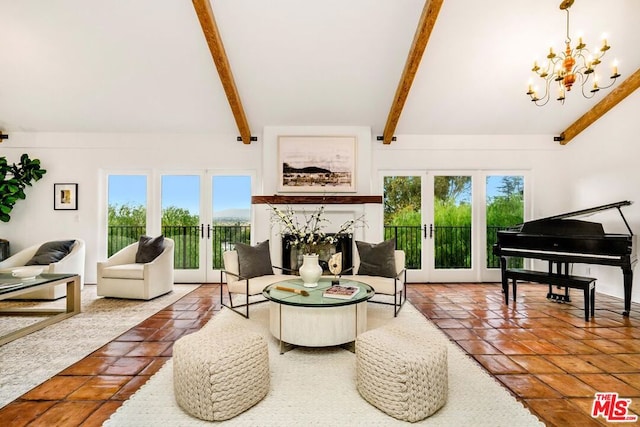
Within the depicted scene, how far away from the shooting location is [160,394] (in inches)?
82.0

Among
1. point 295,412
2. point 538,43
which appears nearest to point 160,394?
point 295,412

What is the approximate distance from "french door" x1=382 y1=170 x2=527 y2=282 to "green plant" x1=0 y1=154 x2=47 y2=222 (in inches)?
237

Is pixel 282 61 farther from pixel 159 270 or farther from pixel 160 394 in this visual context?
pixel 160 394

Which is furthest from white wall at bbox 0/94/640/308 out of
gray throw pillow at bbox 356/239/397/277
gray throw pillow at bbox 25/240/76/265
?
gray throw pillow at bbox 356/239/397/277

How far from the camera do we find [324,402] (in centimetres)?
201

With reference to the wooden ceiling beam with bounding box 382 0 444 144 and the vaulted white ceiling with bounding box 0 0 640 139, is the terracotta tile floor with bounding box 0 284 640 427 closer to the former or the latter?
the wooden ceiling beam with bounding box 382 0 444 144

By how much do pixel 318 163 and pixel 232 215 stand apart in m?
1.82

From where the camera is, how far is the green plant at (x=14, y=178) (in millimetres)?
5074

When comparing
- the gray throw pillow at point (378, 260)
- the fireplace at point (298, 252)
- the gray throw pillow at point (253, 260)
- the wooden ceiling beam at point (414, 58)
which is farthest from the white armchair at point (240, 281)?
the wooden ceiling beam at point (414, 58)

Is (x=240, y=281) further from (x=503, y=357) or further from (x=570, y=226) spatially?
(x=570, y=226)

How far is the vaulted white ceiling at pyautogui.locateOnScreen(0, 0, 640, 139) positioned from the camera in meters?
3.57

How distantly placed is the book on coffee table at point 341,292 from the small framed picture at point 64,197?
5.14 m

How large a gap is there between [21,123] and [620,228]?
9496 millimetres

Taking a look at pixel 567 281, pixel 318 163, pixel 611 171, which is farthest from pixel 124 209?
pixel 611 171
